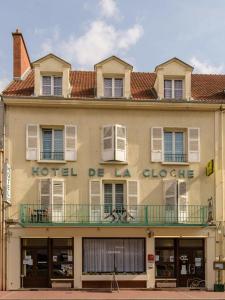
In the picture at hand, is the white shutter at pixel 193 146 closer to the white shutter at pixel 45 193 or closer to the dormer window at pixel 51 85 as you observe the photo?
the dormer window at pixel 51 85

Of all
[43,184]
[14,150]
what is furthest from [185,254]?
[14,150]

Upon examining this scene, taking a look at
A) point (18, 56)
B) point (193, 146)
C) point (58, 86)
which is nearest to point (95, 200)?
point (193, 146)

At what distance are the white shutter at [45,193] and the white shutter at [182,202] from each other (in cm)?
612

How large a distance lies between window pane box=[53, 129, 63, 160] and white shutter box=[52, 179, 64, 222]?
4.05 ft

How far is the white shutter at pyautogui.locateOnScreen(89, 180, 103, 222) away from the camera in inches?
980

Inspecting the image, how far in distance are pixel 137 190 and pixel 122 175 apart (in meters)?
1.01

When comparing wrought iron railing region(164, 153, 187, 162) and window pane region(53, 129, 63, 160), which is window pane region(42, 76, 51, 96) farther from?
wrought iron railing region(164, 153, 187, 162)

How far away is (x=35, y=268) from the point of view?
2481 centimetres

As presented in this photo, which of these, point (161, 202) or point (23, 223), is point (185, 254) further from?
point (23, 223)

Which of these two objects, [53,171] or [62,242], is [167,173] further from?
[62,242]

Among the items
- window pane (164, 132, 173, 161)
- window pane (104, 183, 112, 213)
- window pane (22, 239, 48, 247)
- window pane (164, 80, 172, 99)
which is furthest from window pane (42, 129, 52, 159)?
window pane (164, 80, 172, 99)

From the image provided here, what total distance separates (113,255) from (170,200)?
378 centimetres

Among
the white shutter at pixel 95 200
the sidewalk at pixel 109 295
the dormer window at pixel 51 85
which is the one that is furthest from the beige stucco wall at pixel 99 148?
the sidewalk at pixel 109 295

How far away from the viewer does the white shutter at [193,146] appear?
1014 inches
